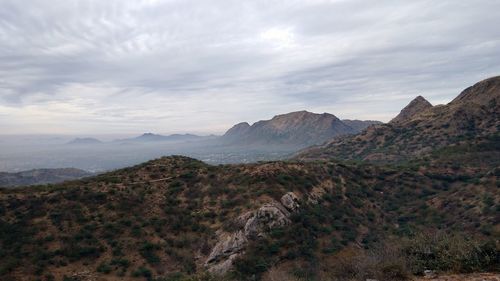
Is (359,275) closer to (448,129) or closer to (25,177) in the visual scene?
(448,129)

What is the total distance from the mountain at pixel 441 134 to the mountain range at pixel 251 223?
26.2 m

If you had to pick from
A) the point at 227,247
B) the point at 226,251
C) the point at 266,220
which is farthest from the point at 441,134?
the point at 226,251

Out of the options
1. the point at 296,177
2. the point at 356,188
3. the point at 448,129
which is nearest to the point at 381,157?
the point at 448,129

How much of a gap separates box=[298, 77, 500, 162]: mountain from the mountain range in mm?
26194

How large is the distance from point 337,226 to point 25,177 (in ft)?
519

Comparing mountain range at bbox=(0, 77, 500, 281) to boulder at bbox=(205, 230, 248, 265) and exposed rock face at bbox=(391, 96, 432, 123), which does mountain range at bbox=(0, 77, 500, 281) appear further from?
exposed rock face at bbox=(391, 96, 432, 123)

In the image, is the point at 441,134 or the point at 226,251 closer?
the point at 226,251

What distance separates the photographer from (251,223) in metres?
32.6

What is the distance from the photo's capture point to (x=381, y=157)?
305 ft

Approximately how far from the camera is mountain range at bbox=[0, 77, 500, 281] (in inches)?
689

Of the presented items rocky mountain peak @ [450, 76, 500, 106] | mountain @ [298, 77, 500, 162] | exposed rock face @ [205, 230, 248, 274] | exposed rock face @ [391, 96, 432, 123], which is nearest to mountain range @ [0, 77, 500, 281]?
exposed rock face @ [205, 230, 248, 274]

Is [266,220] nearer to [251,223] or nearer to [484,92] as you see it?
[251,223]

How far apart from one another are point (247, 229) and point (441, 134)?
81.9 meters

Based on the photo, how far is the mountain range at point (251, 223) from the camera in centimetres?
1750
